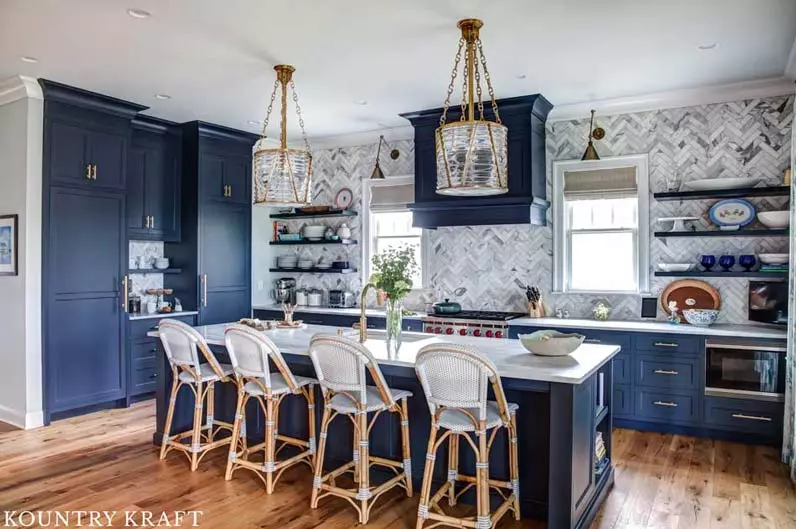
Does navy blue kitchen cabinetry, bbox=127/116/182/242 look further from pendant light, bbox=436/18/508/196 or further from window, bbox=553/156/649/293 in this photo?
window, bbox=553/156/649/293

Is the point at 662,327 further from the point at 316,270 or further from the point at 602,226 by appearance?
the point at 316,270

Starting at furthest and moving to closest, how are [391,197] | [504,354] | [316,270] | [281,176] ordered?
1. [316,270]
2. [391,197]
3. [281,176]
4. [504,354]

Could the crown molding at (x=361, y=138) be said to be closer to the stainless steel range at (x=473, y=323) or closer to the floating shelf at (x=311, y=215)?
the floating shelf at (x=311, y=215)

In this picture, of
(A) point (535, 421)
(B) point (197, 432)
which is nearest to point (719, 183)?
(A) point (535, 421)

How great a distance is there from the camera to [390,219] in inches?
273

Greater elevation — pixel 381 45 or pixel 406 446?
pixel 381 45

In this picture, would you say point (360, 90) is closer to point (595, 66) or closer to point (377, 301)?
point (595, 66)

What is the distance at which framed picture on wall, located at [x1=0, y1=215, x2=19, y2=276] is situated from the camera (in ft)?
16.4

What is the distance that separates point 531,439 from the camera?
3.19 m

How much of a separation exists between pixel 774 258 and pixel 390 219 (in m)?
3.85

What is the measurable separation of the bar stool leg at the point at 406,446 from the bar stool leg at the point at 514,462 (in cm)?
61

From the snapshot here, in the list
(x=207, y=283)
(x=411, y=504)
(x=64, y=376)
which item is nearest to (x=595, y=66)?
(x=411, y=504)

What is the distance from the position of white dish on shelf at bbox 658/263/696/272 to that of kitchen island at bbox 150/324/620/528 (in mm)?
1935

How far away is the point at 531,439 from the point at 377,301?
3.79m
